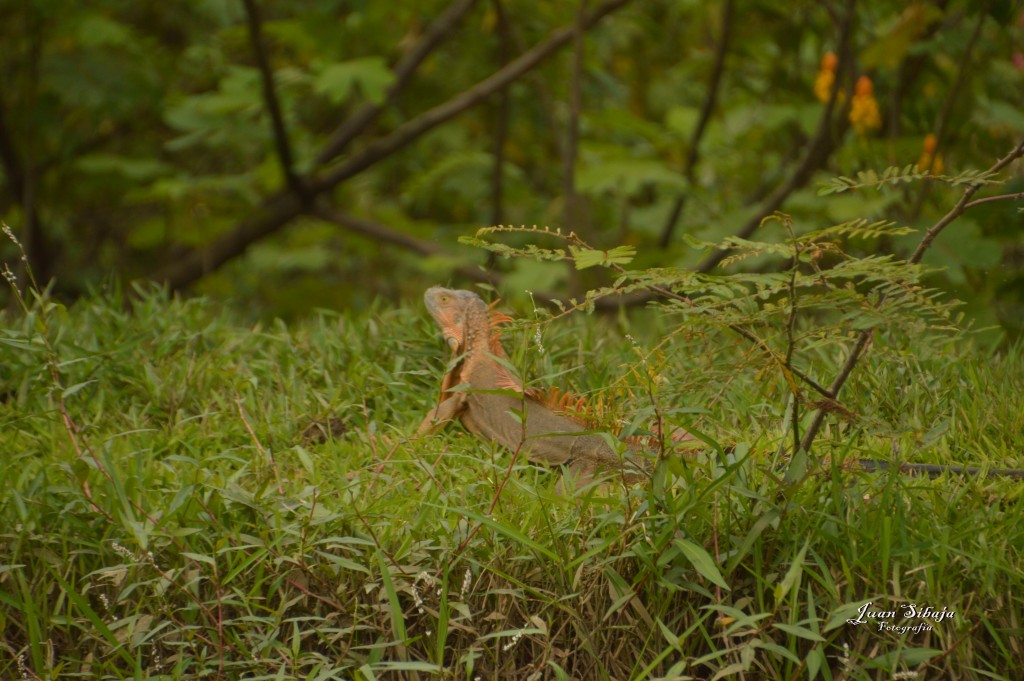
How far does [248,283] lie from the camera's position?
10617 mm

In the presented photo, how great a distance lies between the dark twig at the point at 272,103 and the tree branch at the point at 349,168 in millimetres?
225

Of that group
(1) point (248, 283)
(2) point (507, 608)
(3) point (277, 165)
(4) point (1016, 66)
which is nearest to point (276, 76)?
(3) point (277, 165)

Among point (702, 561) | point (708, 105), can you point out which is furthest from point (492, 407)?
point (708, 105)

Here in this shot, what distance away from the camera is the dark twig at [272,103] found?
20.4ft

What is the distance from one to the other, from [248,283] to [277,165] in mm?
3007

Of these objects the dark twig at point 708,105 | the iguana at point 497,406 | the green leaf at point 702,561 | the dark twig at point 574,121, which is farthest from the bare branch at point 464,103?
the green leaf at point 702,561

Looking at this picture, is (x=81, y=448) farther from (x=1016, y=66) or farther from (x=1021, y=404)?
(x=1016, y=66)

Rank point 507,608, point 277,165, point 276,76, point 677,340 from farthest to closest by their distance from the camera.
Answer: point 277,165 < point 276,76 < point 677,340 < point 507,608

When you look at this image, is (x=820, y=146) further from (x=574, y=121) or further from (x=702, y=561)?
(x=702, y=561)

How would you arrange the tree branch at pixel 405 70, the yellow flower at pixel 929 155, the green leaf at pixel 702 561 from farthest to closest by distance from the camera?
the tree branch at pixel 405 70
the yellow flower at pixel 929 155
the green leaf at pixel 702 561

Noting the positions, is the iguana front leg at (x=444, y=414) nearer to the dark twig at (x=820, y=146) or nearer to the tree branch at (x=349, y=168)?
the dark twig at (x=820, y=146)

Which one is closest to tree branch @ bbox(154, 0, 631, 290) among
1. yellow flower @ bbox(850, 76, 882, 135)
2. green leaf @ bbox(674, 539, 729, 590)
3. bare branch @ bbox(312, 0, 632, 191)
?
bare branch @ bbox(312, 0, 632, 191)

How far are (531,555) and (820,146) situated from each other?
395 cm

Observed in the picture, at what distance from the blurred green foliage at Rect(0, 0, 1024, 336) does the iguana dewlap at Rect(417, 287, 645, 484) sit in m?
2.07
